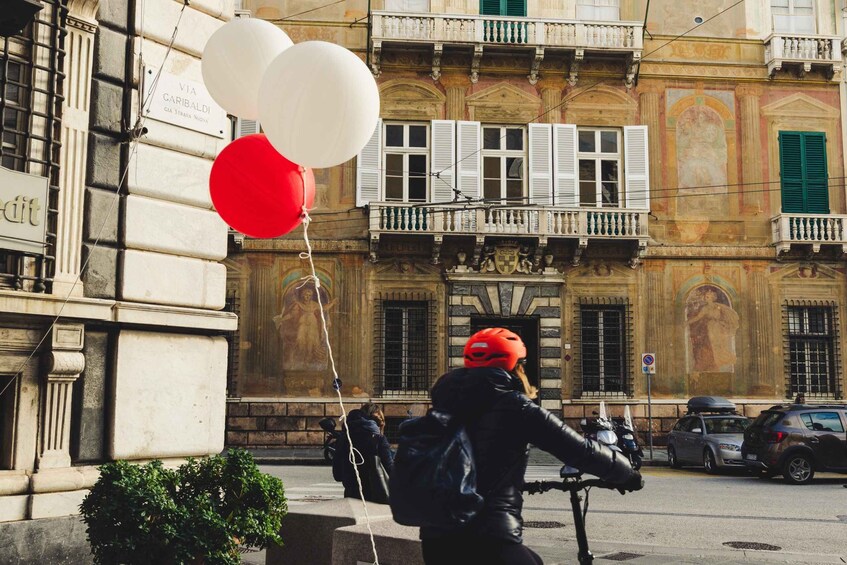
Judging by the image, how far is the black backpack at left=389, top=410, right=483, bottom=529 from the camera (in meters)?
3.53

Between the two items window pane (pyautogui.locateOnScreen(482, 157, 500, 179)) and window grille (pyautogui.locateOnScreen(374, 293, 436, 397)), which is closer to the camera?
window grille (pyautogui.locateOnScreen(374, 293, 436, 397))

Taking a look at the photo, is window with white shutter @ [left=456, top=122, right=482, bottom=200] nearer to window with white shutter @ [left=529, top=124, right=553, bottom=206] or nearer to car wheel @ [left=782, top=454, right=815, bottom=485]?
window with white shutter @ [left=529, top=124, right=553, bottom=206]

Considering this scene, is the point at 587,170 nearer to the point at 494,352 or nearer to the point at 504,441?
the point at 494,352

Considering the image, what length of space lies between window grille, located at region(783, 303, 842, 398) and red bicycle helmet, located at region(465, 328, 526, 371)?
73.8ft

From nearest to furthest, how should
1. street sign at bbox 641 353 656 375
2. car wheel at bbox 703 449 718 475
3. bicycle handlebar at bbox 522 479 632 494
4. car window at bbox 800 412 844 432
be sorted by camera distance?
bicycle handlebar at bbox 522 479 632 494
car window at bbox 800 412 844 432
car wheel at bbox 703 449 718 475
street sign at bbox 641 353 656 375

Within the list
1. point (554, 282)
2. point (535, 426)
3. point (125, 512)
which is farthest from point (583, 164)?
point (535, 426)

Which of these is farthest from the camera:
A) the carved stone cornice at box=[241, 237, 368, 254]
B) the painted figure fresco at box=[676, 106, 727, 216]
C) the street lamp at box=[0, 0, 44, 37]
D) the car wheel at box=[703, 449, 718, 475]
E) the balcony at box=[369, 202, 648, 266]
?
the painted figure fresco at box=[676, 106, 727, 216]

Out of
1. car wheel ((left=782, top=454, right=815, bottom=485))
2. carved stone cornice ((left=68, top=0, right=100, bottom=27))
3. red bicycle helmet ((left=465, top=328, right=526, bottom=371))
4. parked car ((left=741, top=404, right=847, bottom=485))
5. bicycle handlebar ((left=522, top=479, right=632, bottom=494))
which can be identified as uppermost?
carved stone cornice ((left=68, top=0, right=100, bottom=27))

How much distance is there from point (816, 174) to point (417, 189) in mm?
10802

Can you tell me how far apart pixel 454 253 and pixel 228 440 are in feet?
24.2

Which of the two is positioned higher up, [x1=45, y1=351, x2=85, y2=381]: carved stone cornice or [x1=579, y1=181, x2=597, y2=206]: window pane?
[x1=579, y1=181, x2=597, y2=206]: window pane

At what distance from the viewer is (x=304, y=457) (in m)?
21.3

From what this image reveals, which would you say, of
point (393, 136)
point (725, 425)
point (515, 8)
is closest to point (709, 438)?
point (725, 425)

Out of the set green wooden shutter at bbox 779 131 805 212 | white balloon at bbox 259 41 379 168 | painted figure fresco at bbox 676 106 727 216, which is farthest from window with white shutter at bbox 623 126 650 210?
white balloon at bbox 259 41 379 168
